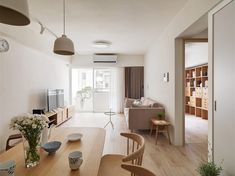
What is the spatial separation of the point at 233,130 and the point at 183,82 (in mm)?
2004

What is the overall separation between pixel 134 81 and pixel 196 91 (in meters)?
2.84

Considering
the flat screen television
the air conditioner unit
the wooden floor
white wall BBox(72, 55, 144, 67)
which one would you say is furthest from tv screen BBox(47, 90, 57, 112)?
the air conditioner unit

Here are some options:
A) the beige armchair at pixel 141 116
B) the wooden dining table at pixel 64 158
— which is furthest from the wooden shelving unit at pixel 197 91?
the wooden dining table at pixel 64 158

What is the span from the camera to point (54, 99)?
5684 mm

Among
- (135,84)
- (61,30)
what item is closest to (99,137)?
(61,30)

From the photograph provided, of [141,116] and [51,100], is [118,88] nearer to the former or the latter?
[51,100]

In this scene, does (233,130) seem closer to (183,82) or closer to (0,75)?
(183,82)

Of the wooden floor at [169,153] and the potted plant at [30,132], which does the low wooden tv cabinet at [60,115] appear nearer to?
the wooden floor at [169,153]

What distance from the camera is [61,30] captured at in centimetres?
472

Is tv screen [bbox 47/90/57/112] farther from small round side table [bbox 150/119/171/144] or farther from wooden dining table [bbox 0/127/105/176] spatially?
wooden dining table [bbox 0/127/105/176]

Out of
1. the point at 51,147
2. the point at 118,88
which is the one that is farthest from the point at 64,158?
the point at 118,88

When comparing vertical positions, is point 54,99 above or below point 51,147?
above

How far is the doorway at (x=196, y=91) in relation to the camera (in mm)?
5449

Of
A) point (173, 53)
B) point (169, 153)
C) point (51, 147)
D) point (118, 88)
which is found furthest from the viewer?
point (118, 88)
